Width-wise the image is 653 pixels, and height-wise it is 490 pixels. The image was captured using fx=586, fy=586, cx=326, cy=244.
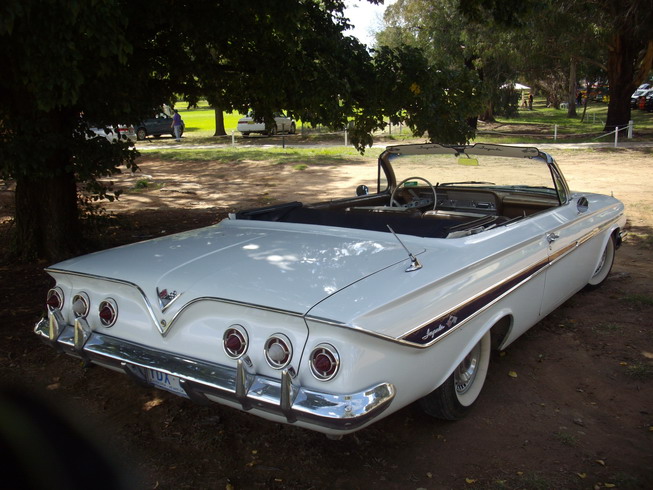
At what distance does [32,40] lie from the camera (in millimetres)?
3793

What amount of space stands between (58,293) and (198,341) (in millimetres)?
1075

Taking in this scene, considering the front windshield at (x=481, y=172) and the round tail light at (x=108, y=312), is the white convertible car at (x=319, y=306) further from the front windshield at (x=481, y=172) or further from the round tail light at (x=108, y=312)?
the front windshield at (x=481, y=172)

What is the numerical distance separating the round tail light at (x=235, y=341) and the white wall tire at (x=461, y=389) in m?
1.08

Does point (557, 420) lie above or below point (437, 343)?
below

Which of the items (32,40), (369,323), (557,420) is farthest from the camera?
(32,40)

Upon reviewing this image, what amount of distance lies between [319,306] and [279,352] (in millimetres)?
264

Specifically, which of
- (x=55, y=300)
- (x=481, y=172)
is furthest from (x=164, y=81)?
(x=55, y=300)

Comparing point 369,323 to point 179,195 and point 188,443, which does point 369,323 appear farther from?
point 179,195

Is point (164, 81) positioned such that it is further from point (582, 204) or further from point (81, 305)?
point (582, 204)

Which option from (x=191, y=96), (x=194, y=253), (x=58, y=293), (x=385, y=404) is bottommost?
(x=385, y=404)

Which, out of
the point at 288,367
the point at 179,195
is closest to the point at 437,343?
the point at 288,367

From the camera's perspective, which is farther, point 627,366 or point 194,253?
point 627,366

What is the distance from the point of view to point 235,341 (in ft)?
8.67

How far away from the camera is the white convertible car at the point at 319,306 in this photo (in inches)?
96.3
